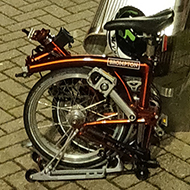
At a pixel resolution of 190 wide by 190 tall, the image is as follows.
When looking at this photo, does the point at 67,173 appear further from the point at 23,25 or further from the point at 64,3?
the point at 64,3

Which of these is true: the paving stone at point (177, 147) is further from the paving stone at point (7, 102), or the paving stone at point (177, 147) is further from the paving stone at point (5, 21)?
the paving stone at point (5, 21)

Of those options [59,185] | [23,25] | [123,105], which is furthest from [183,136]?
[23,25]

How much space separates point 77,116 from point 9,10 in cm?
323

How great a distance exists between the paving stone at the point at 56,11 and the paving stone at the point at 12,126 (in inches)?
87.7

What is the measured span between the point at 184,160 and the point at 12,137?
61.8 inches

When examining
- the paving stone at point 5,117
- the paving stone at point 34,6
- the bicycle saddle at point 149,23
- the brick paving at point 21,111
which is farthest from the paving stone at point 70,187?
the paving stone at point 34,6

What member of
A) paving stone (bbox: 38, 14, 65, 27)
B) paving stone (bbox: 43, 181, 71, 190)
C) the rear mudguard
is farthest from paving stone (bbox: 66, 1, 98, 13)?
paving stone (bbox: 43, 181, 71, 190)

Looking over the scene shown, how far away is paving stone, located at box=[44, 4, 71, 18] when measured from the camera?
7.04 metres

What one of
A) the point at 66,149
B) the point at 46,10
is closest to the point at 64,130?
the point at 66,149

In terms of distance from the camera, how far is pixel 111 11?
5.47 meters

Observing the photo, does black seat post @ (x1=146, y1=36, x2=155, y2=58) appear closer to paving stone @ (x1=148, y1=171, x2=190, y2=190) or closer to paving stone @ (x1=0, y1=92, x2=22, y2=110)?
paving stone @ (x1=148, y1=171, x2=190, y2=190)

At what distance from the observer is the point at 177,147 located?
489 centimetres

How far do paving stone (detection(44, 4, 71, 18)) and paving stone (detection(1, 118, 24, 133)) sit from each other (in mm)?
2229

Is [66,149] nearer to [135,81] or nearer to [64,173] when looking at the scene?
[64,173]
